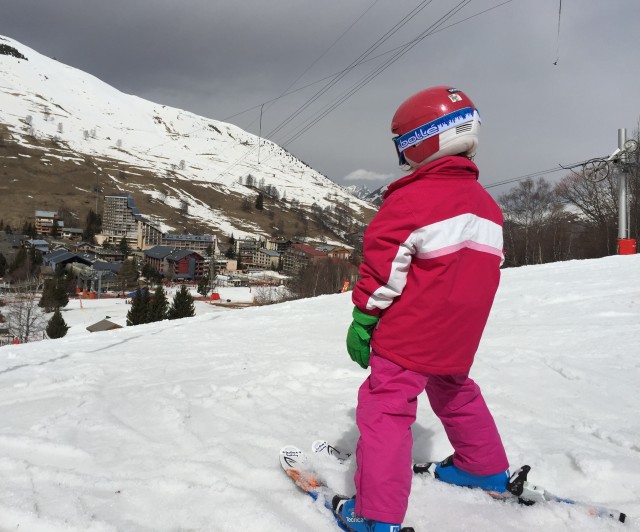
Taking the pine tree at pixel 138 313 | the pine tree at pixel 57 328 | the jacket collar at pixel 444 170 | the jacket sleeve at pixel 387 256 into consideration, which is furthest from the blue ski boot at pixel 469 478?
the pine tree at pixel 138 313

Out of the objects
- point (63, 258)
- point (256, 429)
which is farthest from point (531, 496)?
point (63, 258)

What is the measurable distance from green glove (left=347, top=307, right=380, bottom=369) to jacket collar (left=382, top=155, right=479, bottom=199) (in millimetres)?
502

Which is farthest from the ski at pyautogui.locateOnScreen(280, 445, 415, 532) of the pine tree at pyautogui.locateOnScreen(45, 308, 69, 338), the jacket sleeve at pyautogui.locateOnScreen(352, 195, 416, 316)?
the pine tree at pyautogui.locateOnScreen(45, 308, 69, 338)

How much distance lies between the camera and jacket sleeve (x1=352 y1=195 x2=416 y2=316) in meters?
1.48

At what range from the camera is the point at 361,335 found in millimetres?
1620

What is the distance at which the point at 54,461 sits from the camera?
2.02 m

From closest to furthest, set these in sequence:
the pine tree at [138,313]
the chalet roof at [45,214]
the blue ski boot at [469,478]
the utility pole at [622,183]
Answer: the blue ski boot at [469,478] < the utility pole at [622,183] < the pine tree at [138,313] < the chalet roof at [45,214]

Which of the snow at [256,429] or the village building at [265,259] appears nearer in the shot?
the snow at [256,429]

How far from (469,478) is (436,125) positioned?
Answer: 4.88ft

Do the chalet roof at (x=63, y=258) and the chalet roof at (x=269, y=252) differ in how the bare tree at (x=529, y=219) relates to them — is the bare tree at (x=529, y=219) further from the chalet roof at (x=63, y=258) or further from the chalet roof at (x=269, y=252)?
the chalet roof at (x=269, y=252)

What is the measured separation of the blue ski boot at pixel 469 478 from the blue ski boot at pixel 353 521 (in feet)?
1.56

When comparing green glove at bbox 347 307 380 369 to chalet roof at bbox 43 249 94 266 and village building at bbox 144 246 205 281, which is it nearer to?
chalet roof at bbox 43 249 94 266

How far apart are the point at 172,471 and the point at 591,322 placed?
16.3 ft

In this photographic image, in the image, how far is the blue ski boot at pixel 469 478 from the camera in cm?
175
